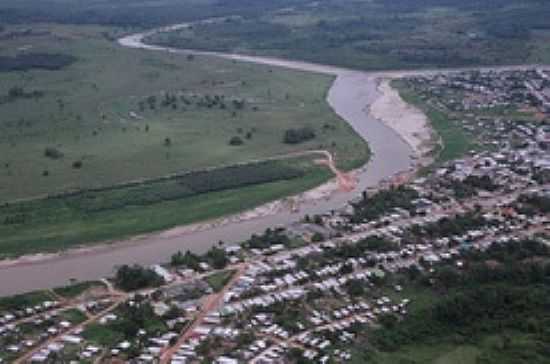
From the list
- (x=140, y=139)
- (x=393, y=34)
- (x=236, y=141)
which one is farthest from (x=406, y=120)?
(x=393, y=34)

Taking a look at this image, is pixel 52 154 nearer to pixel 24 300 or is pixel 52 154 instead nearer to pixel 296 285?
pixel 24 300

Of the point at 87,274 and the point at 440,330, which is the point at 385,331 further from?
the point at 87,274

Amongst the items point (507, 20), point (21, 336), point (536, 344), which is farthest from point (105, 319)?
point (507, 20)

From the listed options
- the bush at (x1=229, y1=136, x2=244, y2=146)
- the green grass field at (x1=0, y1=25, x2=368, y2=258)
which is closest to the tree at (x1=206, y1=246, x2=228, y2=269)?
the green grass field at (x1=0, y1=25, x2=368, y2=258)

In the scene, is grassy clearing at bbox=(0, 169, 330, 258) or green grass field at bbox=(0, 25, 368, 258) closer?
grassy clearing at bbox=(0, 169, 330, 258)

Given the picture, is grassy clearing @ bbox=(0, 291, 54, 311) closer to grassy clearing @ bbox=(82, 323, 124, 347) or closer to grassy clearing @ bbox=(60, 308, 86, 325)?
grassy clearing @ bbox=(60, 308, 86, 325)

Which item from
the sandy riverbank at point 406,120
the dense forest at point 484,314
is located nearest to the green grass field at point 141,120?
the sandy riverbank at point 406,120
